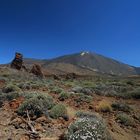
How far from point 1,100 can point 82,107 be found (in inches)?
166

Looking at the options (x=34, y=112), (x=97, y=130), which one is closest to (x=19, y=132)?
(x=34, y=112)

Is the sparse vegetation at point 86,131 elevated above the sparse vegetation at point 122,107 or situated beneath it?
situated beneath

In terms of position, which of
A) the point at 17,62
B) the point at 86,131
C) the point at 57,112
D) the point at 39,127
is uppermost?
the point at 17,62

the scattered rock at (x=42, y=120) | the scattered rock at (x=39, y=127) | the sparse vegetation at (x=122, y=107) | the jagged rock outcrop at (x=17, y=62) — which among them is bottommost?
the scattered rock at (x=39, y=127)

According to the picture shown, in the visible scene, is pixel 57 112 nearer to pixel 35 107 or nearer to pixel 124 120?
pixel 35 107

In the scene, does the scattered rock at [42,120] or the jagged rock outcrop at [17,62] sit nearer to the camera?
the scattered rock at [42,120]

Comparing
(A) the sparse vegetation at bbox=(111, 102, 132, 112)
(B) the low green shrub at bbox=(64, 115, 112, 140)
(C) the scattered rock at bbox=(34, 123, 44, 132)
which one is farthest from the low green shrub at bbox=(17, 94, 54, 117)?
(A) the sparse vegetation at bbox=(111, 102, 132, 112)

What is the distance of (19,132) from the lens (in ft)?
24.7

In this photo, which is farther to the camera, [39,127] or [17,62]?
[17,62]

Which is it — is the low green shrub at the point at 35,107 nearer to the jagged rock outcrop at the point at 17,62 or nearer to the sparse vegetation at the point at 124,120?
the sparse vegetation at the point at 124,120

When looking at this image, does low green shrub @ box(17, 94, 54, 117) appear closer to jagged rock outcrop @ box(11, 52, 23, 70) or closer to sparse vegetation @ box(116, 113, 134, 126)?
sparse vegetation @ box(116, 113, 134, 126)

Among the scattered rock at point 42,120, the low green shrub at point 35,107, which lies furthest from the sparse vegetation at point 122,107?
the scattered rock at point 42,120

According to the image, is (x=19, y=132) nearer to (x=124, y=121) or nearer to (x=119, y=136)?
(x=119, y=136)

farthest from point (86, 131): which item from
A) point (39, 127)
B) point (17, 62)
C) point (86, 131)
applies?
point (17, 62)
